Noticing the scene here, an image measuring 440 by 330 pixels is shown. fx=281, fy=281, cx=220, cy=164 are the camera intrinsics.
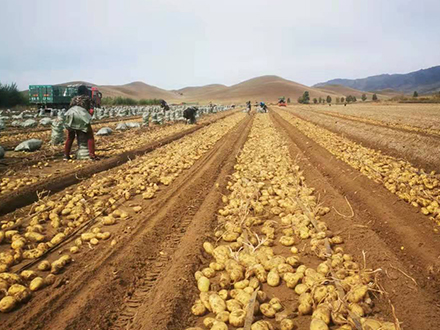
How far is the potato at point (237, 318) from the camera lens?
2217 mm

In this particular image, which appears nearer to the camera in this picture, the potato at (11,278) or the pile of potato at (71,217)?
the potato at (11,278)

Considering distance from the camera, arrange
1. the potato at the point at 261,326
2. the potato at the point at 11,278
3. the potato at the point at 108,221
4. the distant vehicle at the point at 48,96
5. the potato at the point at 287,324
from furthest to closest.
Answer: the distant vehicle at the point at 48,96
the potato at the point at 108,221
the potato at the point at 11,278
the potato at the point at 287,324
the potato at the point at 261,326

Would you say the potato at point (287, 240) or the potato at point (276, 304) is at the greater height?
the potato at point (287, 240)

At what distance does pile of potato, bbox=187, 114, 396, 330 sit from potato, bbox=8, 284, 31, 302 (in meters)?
1.58

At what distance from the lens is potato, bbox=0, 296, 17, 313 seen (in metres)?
2.46

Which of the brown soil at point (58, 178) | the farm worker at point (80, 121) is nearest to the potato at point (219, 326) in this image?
the brown soil at point (58, 178)

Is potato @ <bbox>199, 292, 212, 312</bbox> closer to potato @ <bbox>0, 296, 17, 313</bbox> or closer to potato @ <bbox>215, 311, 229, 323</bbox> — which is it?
potato @ <bbox>215, 311, 229, 323</bbox>

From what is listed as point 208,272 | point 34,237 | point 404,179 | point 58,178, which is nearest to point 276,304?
point 208,272

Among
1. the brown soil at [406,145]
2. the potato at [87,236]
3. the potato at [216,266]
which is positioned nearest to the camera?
the potato at [216,266]

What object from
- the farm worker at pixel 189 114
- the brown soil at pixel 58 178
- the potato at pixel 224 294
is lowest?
the potato at pixel 224 294

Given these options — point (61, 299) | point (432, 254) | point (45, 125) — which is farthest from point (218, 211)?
point (45, 125)

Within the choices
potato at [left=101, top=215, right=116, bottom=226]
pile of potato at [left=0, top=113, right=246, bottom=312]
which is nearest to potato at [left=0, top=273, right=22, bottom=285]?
pile of potato at [left=0, top=113, right=246, bottom=312]

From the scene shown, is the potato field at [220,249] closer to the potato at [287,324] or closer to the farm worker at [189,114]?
the potato at [287,324]

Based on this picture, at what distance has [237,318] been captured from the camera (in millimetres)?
2232
